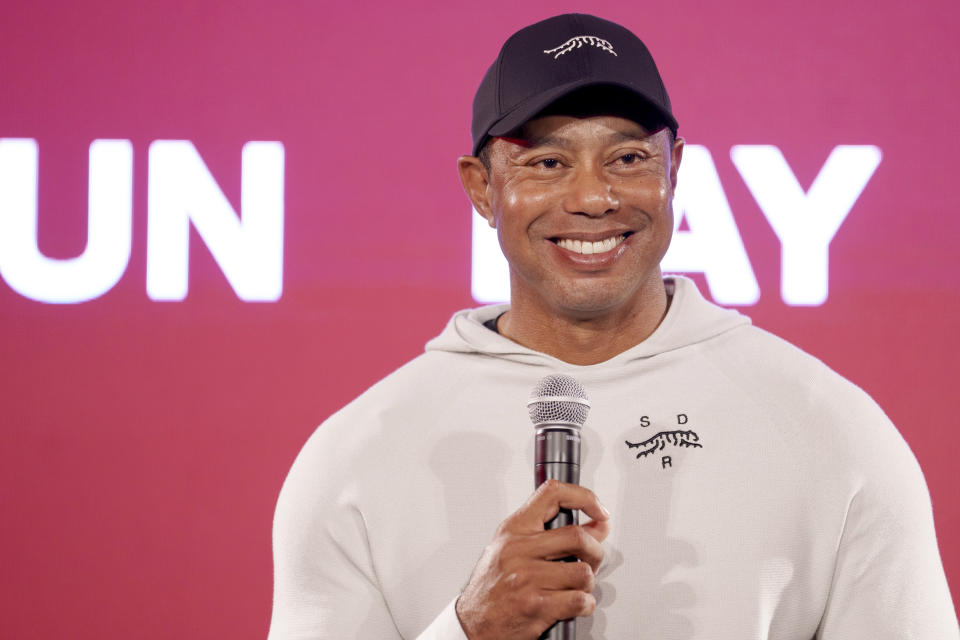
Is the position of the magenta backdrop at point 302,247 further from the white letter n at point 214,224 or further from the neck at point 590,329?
the neck at point 590,329

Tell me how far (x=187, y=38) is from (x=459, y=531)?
1.88 meters

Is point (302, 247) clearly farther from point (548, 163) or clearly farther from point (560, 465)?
point (560, 465)

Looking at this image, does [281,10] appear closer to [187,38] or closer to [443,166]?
[187,38]

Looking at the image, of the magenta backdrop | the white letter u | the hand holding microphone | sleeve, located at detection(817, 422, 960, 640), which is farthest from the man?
the white letter u

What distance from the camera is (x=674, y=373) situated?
1.57 meters

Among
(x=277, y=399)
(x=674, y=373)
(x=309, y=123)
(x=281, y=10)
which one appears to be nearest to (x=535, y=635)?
(x=674, y=373)

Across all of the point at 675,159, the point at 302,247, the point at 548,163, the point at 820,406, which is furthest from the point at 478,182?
the point at 302,247

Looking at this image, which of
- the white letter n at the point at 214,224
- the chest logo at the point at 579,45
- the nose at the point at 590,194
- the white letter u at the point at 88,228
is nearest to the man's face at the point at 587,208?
the nose at the point at 590,194

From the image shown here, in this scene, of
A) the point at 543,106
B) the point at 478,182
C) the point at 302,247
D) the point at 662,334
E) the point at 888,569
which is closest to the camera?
the point at 888,569

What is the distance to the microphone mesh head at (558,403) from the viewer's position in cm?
118

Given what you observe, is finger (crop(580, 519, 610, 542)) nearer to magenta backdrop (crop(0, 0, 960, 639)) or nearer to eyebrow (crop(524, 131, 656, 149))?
eyebrow (crop(524, 131, 656, 149))

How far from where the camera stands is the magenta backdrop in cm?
Result: 281

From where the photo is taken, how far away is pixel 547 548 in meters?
1.12

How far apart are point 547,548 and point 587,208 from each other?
1.79 feet
